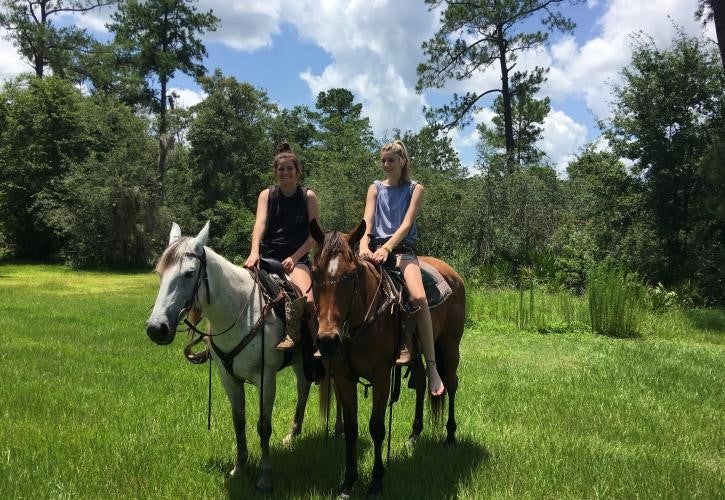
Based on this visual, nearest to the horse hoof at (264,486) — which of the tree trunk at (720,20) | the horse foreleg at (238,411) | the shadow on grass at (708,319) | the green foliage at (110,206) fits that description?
the horse foreleg at (238,411)

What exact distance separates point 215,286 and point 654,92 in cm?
1670

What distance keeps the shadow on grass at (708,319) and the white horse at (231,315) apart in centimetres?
1115

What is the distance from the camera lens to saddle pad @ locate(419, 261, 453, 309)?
4.64 m

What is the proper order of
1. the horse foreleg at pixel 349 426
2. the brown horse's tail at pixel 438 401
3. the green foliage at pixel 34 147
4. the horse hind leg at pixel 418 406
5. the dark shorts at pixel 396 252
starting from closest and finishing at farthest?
the horse foreleg at pixel 349 426 → the dark shorts at pixel 396 252 → the horse hind leg at pixel 418 406 → the brown horse's tail at pixel 438 401 → the green foliage at pixel 34 147

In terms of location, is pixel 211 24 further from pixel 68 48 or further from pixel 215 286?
pixel 215 286

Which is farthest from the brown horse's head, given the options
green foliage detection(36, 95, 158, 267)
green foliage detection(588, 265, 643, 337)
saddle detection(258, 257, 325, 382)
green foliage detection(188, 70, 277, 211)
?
green foliage detection(188, 70, 277, 211)

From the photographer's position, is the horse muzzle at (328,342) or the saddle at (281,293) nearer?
the horse muzzle at (328,342)

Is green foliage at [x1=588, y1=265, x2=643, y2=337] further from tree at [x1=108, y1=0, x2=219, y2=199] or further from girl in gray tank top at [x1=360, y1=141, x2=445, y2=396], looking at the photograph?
tree at [x1=108, y1=0, x2=219, y2=199]

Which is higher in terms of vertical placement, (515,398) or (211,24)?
(211,24)

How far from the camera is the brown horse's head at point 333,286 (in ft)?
10.5

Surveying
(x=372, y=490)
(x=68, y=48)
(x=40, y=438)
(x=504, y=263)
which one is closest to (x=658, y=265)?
(x=504, y=263)

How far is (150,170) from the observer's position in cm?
2789

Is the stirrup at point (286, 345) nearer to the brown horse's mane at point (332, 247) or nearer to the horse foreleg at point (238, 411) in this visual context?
the horse foreleg at point (238, 411)

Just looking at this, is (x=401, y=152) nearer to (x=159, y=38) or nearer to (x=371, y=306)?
(x=371, y=306)
